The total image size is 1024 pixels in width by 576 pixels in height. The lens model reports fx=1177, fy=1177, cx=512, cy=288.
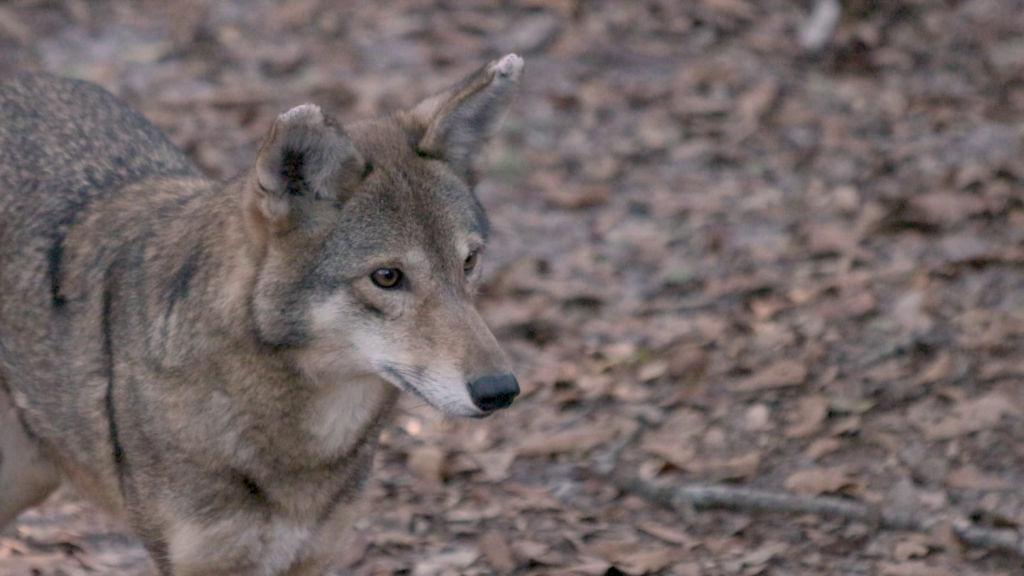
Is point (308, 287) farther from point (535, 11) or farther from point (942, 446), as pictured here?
point (535, 11)

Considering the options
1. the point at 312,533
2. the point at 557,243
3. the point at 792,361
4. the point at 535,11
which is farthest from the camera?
the point at 535,11

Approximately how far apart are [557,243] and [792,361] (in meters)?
2.20

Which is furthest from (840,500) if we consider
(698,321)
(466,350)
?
(466,350)

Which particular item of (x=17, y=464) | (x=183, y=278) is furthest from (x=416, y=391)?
(x=17, y=464)

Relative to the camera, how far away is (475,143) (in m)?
4.64

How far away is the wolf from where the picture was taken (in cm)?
409

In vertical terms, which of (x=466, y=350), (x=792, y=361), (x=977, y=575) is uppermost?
(x=466, y=350)

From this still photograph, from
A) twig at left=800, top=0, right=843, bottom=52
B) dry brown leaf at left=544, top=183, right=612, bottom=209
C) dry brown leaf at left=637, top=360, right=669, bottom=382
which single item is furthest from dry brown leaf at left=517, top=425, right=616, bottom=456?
twig at left=800, top=0, right=843, bottom=52

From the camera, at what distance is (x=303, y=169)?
4.04m

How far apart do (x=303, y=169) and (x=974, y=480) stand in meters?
3.46

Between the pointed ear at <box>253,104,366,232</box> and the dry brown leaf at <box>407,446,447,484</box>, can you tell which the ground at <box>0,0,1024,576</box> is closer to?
the dry brown leaf at <box>407,446,447,484</box>

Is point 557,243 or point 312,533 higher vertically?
point 557,243

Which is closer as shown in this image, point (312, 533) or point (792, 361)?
point (312, 533)

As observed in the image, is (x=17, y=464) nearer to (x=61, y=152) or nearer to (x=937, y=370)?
(x=61, y=152)
